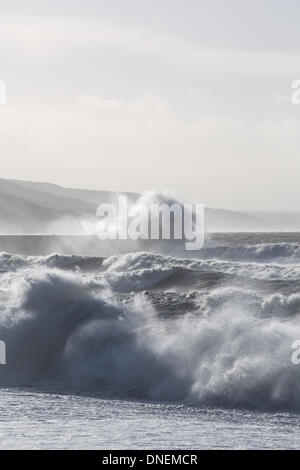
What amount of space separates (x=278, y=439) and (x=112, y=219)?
59420mm

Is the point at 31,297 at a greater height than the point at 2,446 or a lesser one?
greater

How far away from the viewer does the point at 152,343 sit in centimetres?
2064

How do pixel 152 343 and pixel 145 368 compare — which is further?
pixel 152 343

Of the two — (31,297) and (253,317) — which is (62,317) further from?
(253,317)

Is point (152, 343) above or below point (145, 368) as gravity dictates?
above

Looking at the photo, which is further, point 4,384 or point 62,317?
point 62,317

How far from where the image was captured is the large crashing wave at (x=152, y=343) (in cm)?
1762

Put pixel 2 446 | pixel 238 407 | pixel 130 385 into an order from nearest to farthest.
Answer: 1. pixel 2 446
2. pixel 238 407
3. pixel 130 385

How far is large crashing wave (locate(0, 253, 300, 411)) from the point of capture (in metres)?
17.6

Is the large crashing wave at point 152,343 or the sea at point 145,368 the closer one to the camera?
the sea at point 145,368

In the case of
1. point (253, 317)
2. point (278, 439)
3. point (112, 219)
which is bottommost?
point (278, 439)
